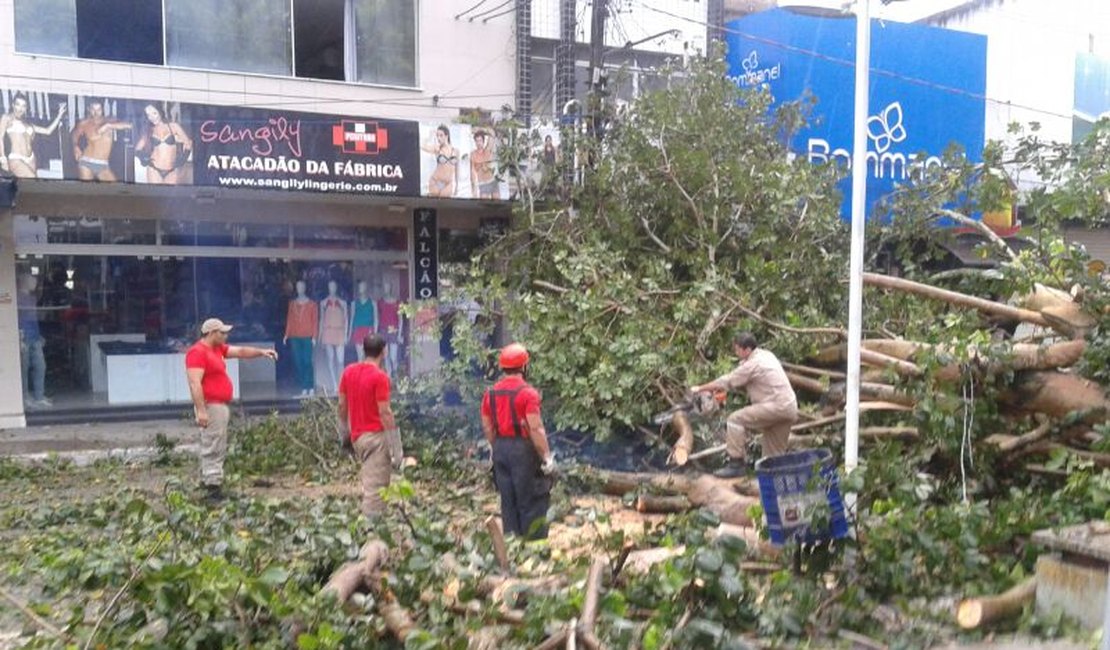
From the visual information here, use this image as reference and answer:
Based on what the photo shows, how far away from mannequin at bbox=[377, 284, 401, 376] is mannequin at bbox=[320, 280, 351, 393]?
1.68 ft

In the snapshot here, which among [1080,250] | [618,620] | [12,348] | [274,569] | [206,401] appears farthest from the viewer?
[12,348]

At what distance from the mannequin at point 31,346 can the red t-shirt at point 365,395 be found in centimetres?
732

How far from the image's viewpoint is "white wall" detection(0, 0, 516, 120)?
11.6 metres

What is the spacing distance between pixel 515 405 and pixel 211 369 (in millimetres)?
3478

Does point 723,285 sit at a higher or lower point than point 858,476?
higher

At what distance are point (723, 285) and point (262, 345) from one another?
7.57 meters

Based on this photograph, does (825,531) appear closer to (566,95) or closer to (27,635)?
(27,635)

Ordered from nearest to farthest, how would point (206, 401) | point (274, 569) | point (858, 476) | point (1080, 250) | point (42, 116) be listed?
point (274, 569)
point (858, 476)
point (1080, 250)
point (206, 401)
point (42, 116)

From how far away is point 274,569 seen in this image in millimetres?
3852

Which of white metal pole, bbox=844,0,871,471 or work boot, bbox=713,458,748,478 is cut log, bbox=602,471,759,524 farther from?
white metal pole, bbox=844,0,871,471

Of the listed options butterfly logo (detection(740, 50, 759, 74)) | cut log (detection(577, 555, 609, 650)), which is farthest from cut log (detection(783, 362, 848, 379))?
butterfly logo (detection(740, 50, 759, 74))

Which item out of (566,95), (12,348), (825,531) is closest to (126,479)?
(12,348)

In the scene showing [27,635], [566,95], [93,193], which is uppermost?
[566,95]

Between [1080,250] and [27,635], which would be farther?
[1080,250]
